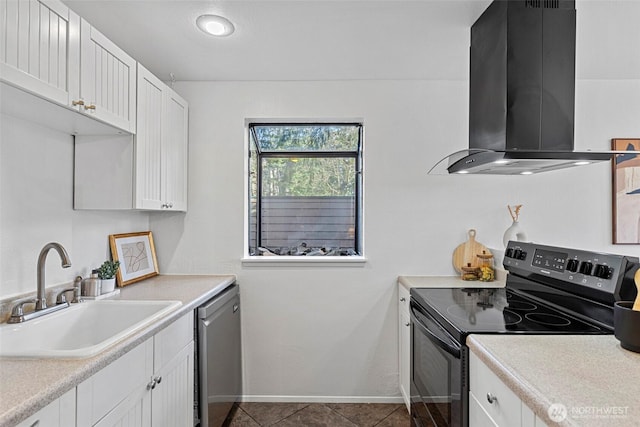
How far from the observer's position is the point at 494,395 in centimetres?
116

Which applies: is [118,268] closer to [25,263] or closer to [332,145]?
[25,263]

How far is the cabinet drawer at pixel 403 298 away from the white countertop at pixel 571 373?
113 cm

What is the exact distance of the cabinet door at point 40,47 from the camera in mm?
1235

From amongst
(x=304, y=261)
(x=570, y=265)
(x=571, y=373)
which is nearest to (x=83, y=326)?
(x=304, y=261)

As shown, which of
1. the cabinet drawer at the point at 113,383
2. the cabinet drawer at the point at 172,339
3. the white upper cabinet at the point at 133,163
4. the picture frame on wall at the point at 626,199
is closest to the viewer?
the cabinet drawer at the point at 113,383

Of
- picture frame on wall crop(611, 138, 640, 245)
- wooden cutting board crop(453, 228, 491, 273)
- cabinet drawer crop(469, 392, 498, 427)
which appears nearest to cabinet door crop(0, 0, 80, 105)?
cabinet drawer crop(469, 392, 498, 427)

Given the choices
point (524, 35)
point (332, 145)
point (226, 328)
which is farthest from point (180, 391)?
point (524, 35)

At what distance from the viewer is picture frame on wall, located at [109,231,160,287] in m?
2.38

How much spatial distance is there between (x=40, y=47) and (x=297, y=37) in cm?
126

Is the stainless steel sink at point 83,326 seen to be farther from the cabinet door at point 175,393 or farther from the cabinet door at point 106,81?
the cabinet door at point 106,81

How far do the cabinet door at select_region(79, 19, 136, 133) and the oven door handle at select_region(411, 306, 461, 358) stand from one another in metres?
1.78

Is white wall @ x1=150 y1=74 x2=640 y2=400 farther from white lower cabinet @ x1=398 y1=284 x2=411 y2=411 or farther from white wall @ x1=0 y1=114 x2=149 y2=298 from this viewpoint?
white wall @ x1=0 y1=114 x2=149 y2=298

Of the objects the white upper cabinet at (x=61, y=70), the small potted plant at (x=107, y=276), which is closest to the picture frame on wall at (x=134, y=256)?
the small potted plant at (x=107, y=276)

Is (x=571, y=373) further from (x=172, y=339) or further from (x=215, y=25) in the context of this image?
(x=215, y=25)
